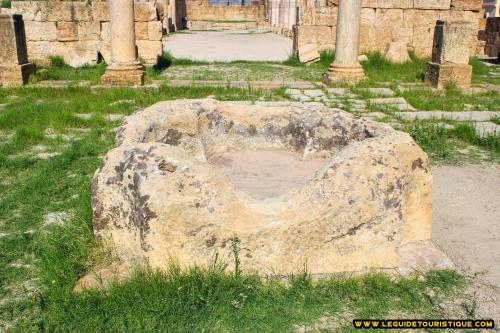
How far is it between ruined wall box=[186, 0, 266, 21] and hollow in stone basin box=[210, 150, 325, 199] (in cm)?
3354

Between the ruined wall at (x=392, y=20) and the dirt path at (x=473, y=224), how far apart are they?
9579 mm

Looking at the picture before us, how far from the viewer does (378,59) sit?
1268 centimetres

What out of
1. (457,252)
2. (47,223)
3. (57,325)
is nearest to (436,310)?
(457,252)

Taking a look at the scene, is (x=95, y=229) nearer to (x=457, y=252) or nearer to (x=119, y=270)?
(x=119, y=270)

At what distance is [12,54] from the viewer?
930 centimetres

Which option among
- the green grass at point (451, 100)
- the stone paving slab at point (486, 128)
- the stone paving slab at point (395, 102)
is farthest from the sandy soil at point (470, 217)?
the green grass at point (451, 100)

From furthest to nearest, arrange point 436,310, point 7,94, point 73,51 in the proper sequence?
point 73,51, point 7,94, point 436,310

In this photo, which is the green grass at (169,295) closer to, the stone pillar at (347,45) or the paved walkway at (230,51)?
the stone pillar at (347,45)

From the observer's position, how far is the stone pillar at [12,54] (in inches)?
359

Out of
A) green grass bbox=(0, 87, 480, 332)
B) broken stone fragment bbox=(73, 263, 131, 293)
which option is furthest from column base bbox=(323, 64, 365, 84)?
broken stone fragment bbox=(73, 263, 131, 293)

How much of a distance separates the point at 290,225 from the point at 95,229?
113 centimetres

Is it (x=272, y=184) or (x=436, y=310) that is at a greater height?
(x=272, y=184)

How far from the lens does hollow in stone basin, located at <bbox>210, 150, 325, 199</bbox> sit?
348 cm

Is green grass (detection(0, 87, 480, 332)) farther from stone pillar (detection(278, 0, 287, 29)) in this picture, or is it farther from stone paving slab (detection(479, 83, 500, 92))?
stone pillar (detection(278, 0, 287, 29))
